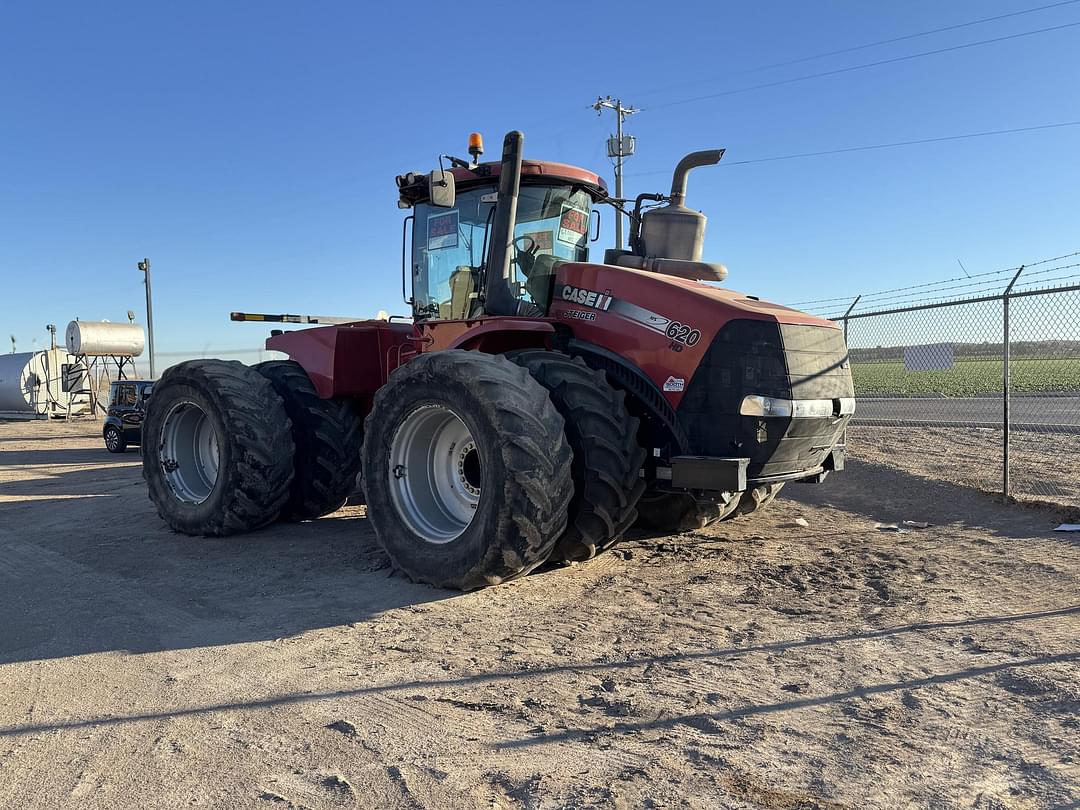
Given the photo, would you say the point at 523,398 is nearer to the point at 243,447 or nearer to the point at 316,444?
the point at 243,447

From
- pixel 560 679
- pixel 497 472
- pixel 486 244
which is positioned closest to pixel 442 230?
pixel 486 244

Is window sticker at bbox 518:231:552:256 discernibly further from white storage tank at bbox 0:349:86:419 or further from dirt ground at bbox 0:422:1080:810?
white storage tank at bbox 0:349:86:419

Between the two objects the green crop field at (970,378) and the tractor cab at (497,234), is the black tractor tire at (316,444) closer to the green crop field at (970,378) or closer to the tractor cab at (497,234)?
the tractor cab at (497,234)

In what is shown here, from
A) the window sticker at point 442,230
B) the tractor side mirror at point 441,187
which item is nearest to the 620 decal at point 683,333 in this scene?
the tractor side mirror at point 441,187

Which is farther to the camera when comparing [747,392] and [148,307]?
[148,307]

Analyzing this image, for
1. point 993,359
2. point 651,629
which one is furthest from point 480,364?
point 993,359

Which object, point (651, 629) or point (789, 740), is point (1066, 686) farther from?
point (651, 629)

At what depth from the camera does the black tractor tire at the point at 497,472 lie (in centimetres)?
466

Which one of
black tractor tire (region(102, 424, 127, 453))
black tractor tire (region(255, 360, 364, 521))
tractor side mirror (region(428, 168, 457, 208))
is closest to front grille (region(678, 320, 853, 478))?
tractor side mirror (region(428, 168, 457, 208))

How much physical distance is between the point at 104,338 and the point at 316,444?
79.7ft

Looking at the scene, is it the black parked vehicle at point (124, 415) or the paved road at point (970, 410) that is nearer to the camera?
the paved road at point (970, 410)

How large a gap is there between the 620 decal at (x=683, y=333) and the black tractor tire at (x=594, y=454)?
0.52 metres

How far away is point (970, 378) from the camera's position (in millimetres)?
18734

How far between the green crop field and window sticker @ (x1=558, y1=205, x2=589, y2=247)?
15.7ft
